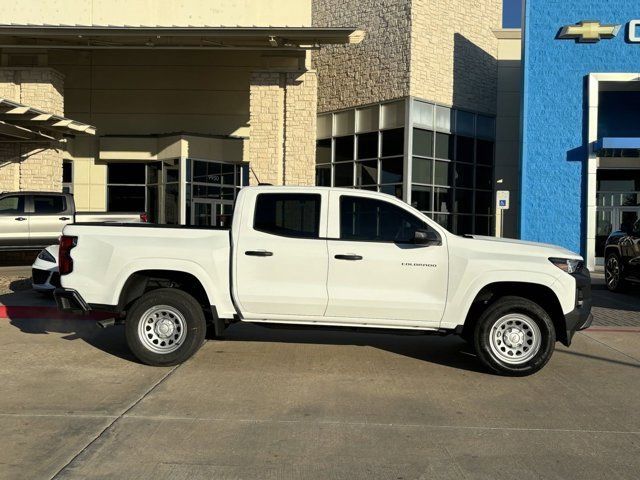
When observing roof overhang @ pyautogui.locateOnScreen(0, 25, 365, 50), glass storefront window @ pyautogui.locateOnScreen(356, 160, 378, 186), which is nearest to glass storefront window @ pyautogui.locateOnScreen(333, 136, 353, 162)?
glass storefront window @ pyautogui.locateOnScreen(356, 160, 378, 186)

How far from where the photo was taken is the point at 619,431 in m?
4.91

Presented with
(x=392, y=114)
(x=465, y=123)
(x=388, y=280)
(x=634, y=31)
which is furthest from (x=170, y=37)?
(x=634, y=31)

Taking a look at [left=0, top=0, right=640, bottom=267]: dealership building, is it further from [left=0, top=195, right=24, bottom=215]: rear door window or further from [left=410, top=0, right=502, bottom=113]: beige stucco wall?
[left=0, top=195, right=24, bottom=215]: rear door window

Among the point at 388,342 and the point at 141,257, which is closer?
the point at 141,257

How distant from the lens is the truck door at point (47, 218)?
15.5 m

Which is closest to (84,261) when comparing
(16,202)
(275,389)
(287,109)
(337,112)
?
(275,389)

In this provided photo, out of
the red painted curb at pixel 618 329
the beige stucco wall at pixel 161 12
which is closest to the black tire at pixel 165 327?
the red painted curb at pixel 618 329

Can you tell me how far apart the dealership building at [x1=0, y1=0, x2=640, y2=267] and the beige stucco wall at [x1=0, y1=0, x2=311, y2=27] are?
6 centimetres

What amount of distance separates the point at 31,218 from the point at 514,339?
516 inches

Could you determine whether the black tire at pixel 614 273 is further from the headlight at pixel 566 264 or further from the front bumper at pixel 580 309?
the headlight at pixel 566 264

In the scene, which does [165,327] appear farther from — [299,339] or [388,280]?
[388,280]

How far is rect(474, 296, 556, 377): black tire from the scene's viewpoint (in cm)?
645

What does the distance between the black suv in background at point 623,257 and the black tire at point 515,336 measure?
7551 millimetres

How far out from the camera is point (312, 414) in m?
5.21
